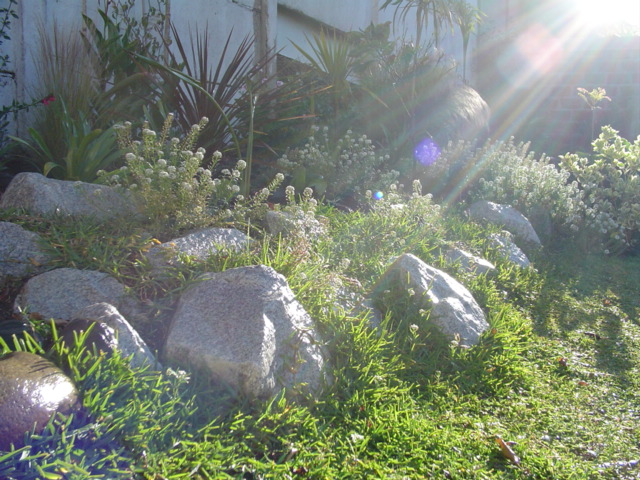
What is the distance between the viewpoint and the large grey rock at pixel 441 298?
11.3ft

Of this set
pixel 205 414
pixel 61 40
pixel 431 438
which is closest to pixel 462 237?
pixel 431 438

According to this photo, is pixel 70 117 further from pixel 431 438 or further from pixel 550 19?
pixel 550 19

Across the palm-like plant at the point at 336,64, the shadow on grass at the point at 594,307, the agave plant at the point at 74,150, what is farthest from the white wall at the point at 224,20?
the shadow on grass at the point at 594,307

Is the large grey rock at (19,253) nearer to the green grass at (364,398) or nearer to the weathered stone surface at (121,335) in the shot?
the green grass at (364,398)

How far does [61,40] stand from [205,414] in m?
3.87

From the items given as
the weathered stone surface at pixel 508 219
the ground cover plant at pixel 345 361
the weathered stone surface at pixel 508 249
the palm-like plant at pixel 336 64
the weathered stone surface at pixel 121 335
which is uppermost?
the palm-like plant at pixel 336 64

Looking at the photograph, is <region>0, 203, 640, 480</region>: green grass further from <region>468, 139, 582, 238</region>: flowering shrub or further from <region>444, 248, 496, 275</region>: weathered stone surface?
<region>468, 139, 582, 238</region>: flowering shrub

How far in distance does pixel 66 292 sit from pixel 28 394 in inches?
41.5

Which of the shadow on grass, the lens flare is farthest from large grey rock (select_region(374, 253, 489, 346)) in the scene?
the lens flare

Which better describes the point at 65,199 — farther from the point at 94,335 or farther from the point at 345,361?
the point at 345,361

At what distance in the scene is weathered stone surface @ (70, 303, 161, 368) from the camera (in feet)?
7.75

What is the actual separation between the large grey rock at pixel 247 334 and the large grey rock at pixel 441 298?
0.93m

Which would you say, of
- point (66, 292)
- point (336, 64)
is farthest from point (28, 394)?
point (336, 64)

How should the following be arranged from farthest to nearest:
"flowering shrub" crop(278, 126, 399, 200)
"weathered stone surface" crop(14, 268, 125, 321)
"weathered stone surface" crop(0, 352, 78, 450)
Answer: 1. "flowering shrub" crop(278, 126, 399, 200)
2. "weathered stone surface" crop(14, 268, 125, 321)
3. "weathered stone surface" crop(0, 352, 78, 450)
